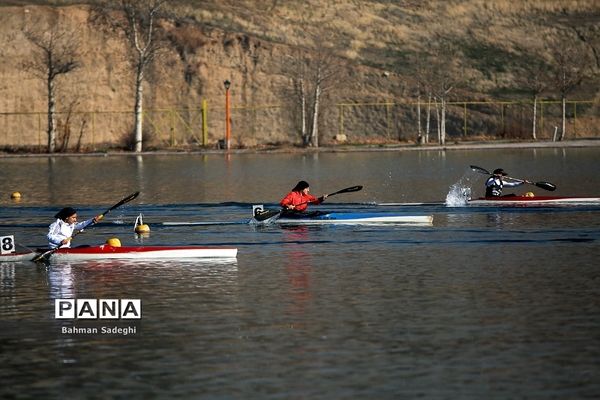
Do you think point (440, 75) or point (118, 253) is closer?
point (118, 253)

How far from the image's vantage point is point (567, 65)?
120000 mm

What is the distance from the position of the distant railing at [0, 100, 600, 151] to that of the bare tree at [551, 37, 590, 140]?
2199 mm

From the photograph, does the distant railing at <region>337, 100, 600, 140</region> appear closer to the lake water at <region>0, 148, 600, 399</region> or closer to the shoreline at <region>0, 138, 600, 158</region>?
the shoreline at <region>0, 138, 600, 158</region>

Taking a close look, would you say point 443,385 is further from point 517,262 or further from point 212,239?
point 212,239

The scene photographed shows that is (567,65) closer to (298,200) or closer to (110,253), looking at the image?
(298,200)

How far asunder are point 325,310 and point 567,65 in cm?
9899

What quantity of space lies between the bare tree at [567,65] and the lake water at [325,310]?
2467 inches

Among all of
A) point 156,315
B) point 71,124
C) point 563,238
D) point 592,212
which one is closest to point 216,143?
point 71,124

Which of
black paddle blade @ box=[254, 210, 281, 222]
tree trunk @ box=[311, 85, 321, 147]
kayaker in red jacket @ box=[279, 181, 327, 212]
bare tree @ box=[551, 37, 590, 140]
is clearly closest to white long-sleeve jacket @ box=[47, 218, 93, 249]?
black paddle blade @ box=[254, 210, 281, 222]

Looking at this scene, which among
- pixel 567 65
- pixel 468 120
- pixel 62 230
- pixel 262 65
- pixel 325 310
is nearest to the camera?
pixel 325 310

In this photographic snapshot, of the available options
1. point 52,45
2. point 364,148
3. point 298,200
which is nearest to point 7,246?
point 298,200

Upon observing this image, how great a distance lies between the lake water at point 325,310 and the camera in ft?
61.7

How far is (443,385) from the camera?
18.4 meters

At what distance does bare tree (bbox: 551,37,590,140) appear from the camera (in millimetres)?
108688
